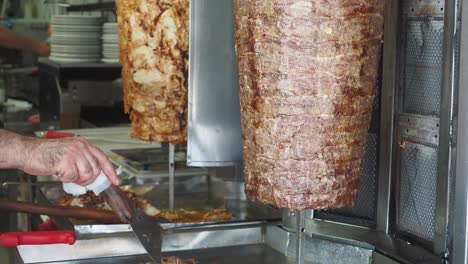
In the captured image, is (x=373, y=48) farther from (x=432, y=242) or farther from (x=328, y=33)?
(x=432, y=242)

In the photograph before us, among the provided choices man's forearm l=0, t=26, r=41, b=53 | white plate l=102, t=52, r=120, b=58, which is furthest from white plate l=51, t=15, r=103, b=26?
man's forearm l=0, t=26, r=41, b=53

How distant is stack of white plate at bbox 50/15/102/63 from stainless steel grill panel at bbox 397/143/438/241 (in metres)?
3.60

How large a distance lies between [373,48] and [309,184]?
0.26 meters

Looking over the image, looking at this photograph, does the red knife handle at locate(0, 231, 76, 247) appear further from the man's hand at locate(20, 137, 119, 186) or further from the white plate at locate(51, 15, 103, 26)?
the white plate at locate(51, 15, 103, 26)

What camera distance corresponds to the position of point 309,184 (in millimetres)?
1408

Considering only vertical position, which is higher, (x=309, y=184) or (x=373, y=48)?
(x=373, y=48)

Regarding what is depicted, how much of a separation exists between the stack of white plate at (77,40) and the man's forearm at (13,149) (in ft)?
11.2

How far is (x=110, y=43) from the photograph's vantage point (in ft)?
16.6

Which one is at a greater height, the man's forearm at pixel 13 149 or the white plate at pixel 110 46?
the white plate at pixel 110 46

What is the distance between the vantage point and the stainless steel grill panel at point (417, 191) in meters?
1.63

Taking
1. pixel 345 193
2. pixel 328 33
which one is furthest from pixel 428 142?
pixel 328 33

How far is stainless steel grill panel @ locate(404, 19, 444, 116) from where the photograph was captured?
159cm

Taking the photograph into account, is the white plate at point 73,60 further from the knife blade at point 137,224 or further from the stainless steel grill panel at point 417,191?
the stainless steel grill panel at point 417,191

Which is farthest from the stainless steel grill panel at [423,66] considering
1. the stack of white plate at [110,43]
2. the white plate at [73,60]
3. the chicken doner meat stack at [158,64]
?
the white plate at [73,60]
